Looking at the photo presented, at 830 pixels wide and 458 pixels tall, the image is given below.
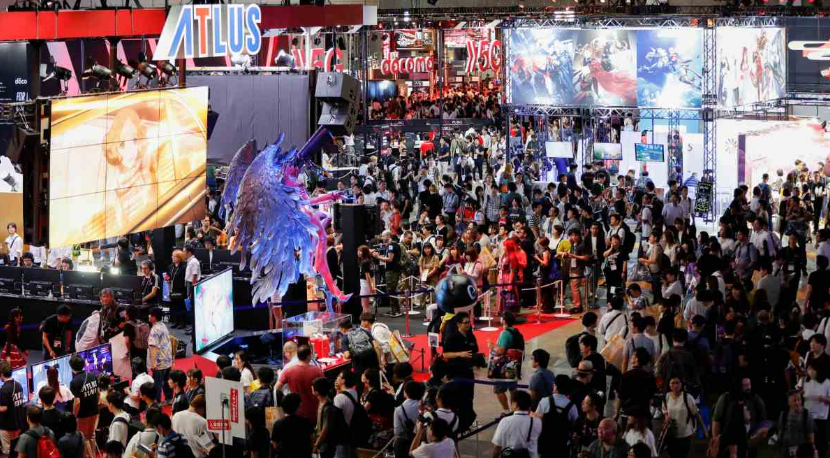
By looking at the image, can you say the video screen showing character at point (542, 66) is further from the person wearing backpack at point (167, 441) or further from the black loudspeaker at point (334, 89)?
the person wearing backpack at point (167, 441)

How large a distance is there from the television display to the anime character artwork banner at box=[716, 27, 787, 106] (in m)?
13.9

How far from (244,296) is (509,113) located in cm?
1219

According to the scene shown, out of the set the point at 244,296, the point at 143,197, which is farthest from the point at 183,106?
the point at 244,296

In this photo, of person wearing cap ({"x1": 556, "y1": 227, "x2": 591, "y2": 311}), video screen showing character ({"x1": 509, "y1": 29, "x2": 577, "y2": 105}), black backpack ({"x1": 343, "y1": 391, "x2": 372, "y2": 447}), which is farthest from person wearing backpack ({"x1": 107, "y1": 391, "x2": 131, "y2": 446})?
video screen showing character ({"x1": 509, "y1": 29, "x2": 577, "y2": 105})

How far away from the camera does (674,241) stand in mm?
16266

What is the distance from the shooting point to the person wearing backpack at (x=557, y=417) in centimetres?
905

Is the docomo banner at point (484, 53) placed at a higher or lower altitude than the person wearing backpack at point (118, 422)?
higher

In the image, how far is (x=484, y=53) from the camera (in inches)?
1852

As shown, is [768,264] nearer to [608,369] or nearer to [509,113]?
[608,369]

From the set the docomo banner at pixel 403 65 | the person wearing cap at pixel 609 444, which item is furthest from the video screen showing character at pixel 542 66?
the docomo banner at pixel 403 65

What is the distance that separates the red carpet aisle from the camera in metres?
14.7

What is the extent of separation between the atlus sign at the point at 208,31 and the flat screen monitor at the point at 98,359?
269 inches

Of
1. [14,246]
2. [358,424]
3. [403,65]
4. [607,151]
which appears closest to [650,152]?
[607,151]

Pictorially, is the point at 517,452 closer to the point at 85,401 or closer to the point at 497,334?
the point at 85,401
